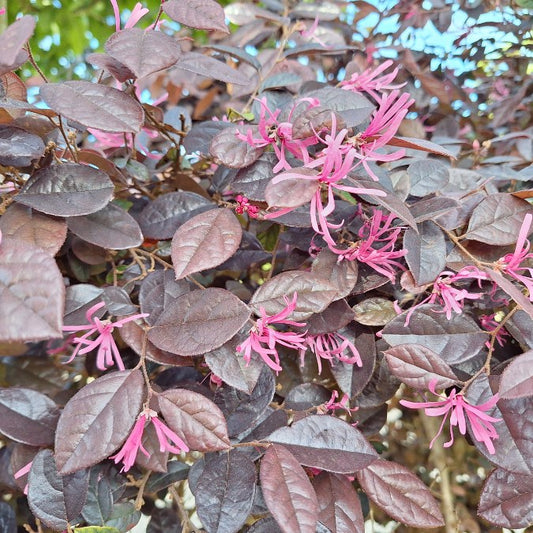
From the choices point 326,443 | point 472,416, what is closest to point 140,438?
point 326,443

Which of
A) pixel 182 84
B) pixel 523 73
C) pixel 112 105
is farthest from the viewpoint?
pixel 182 84

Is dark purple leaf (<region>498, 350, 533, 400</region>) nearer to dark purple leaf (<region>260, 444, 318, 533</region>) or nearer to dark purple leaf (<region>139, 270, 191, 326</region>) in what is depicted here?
dark purple leaf (<region>260, 444, 318, 533</region>)

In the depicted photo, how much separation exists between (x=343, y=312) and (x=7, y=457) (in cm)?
42

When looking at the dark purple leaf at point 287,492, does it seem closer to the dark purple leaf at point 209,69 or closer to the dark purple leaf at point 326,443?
the dark purple leaf at point 326,443

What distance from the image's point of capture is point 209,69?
0.52m

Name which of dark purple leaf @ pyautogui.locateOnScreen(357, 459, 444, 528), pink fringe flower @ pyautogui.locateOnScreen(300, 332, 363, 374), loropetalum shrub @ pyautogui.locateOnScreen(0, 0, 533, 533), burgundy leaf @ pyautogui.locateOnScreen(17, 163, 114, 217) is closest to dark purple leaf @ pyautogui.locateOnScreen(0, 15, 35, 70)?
loropetalum shrub @ pyautogui.locateOnScreen(0, 0, 533, 533)

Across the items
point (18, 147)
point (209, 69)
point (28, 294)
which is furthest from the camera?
point (209, 69)

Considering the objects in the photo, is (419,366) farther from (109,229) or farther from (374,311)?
(109,229)

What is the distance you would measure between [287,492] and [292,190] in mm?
214

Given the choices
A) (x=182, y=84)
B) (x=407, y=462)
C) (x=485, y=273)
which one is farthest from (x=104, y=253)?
(x=407, y=462)

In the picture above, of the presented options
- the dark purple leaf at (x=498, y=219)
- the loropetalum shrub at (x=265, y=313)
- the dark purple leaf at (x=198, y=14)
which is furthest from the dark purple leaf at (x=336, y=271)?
the dark purple leaf at (x=198, y=14)

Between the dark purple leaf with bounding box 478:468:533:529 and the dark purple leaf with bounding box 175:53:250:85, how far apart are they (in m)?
0.41

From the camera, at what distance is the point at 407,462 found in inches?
40.5

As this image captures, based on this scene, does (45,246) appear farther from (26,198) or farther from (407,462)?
(407,462)
